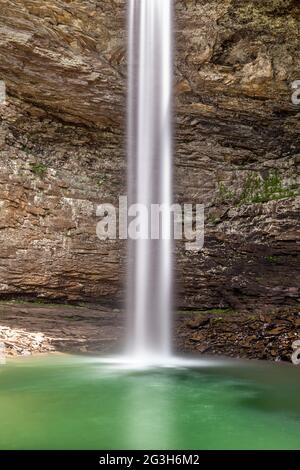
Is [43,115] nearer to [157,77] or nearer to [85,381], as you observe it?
[157,77]

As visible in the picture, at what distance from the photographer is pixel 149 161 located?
1339 centimetres

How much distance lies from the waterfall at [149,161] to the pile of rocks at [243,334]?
70cm

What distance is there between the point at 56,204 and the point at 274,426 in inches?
401

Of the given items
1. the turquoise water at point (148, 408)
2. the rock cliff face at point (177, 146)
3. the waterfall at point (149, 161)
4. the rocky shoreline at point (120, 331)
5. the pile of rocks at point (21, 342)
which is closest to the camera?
the turquoise water at point (148, 408)

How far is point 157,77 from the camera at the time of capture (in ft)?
42.4

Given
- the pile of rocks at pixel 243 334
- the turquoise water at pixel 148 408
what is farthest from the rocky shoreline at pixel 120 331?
the turquoise water at pixel 148 408

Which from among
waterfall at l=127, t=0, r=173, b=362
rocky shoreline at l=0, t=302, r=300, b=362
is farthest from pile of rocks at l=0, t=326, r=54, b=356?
waterfall at l=127, t=0, r=173, b=362

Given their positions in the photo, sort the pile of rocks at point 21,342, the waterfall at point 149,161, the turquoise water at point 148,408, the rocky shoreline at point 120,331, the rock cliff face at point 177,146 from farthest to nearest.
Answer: the waterfall at point 149,161 < the rock cliff face at point 177,146 < the rocky shoreline at point 120,331 < the pile of rocks at point 21,342 < the turquoise water at point 148,408

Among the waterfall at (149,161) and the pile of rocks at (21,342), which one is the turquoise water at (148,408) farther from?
the waterfall at (149,161)

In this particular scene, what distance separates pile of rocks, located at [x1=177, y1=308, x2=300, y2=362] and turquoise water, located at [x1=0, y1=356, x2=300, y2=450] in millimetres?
1761

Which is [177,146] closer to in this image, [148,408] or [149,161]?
[149,161]

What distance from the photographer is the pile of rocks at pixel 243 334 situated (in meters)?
10.4
